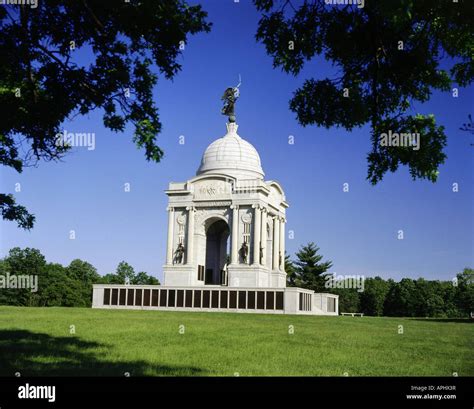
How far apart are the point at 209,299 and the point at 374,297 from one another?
32703mm

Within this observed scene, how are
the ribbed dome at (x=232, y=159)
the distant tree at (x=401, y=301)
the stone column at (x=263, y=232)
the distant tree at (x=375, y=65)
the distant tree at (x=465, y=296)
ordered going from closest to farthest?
the distant tree at (x=375, y=65) < the distant tree at (x=465, y=296) < the stone column at (x=263, y=232) < the ribbed dome at (x=232, y=159) < the distant tree at (x=401, y=301)

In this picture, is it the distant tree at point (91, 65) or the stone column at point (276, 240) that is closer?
the distant tree at point (91, 65)

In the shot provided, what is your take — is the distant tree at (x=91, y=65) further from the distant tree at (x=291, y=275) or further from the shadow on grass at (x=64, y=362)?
the distant tree at (x=291, y=275)

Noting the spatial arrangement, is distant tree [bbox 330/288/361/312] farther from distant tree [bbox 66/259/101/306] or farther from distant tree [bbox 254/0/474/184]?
distant tree [bbox 254/0/474/184]

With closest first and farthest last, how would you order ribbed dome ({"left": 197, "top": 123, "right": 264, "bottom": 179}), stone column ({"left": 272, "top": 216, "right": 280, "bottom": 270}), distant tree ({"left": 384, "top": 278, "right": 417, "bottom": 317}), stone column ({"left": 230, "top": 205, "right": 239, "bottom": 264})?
stone column ({"left": 230, "top": 205, "right": 239, "bottom": 264})
stone column ({"left": 272, "top": 216, "right": 280, "bottom": 270})
ribbed dome ({"left": 197, "top": 123, "right": 264, "bottom": 179})
distant tree ({"left": 384, "top": 278, "right": 417, "bottom": 317})

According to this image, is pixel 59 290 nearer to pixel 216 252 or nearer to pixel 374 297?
pixel 216 252

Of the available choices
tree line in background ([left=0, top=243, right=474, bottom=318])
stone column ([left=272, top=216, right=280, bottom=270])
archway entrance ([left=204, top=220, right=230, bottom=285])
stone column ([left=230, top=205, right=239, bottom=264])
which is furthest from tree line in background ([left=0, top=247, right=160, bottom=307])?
stone column ([left=272, top=216, right=280, bottom=270])

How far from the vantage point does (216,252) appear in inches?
2611

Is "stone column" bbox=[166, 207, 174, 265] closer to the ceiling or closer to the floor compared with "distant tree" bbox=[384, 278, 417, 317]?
closer to the ceiling

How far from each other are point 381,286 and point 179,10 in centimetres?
6731

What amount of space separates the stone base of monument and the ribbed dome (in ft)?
56.4

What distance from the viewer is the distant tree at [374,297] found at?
70.8 meters

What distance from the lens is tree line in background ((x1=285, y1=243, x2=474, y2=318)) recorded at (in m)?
59.0

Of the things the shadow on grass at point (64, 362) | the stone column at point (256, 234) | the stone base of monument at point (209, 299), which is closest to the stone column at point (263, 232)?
the stone column at point (256, 234)
